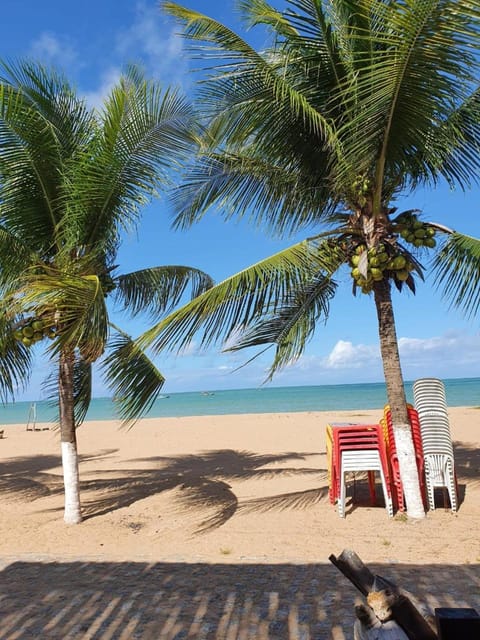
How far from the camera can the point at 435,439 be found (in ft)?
21.4

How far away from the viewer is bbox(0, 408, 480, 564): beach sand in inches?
209

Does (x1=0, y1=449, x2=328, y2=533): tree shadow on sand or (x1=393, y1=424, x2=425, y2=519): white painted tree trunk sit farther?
(x1=0, y1=449, x2=328, y2=533): tree shadow on sand

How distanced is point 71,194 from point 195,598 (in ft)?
15.3

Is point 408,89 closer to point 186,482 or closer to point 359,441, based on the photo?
point 359,441

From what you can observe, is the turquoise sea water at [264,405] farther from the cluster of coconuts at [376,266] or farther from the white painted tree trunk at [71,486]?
the cluster of coconuts at [376,266]

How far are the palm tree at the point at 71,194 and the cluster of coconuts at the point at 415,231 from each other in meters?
2.95

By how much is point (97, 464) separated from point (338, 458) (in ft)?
25.6

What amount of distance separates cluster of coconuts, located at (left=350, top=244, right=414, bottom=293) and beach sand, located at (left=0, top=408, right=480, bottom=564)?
291 cm

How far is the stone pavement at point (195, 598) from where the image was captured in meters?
3.37

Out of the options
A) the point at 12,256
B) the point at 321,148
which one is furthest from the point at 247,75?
the point at 12,256

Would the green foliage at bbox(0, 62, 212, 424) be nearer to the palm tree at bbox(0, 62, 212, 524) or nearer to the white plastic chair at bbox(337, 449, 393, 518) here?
the palm tree at bbox(0, 62, 212, 524)

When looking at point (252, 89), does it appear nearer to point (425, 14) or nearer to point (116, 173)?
point (116, 173)

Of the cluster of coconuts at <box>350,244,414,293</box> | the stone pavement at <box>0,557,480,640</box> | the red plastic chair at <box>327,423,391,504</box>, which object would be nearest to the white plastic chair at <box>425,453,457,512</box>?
the red plastic chair at <box>327,423,391,504</box>

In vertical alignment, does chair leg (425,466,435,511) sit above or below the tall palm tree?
below
